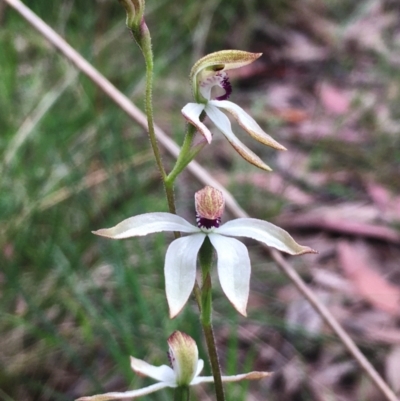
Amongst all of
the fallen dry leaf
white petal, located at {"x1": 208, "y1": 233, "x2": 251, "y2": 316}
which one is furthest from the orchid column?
the fallen dry leaf

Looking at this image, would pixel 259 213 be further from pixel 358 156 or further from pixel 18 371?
pixel 18 371

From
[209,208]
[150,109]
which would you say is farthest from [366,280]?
[150,109]

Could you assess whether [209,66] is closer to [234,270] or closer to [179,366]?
[234,270]

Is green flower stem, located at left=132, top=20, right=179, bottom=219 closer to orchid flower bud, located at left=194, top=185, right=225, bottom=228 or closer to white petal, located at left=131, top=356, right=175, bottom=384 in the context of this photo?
orchid flower bud, located at left=194, top=185, right=225, bottom=228

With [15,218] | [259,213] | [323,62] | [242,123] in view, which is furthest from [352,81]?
[242,123]

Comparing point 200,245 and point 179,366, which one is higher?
point 200,245
